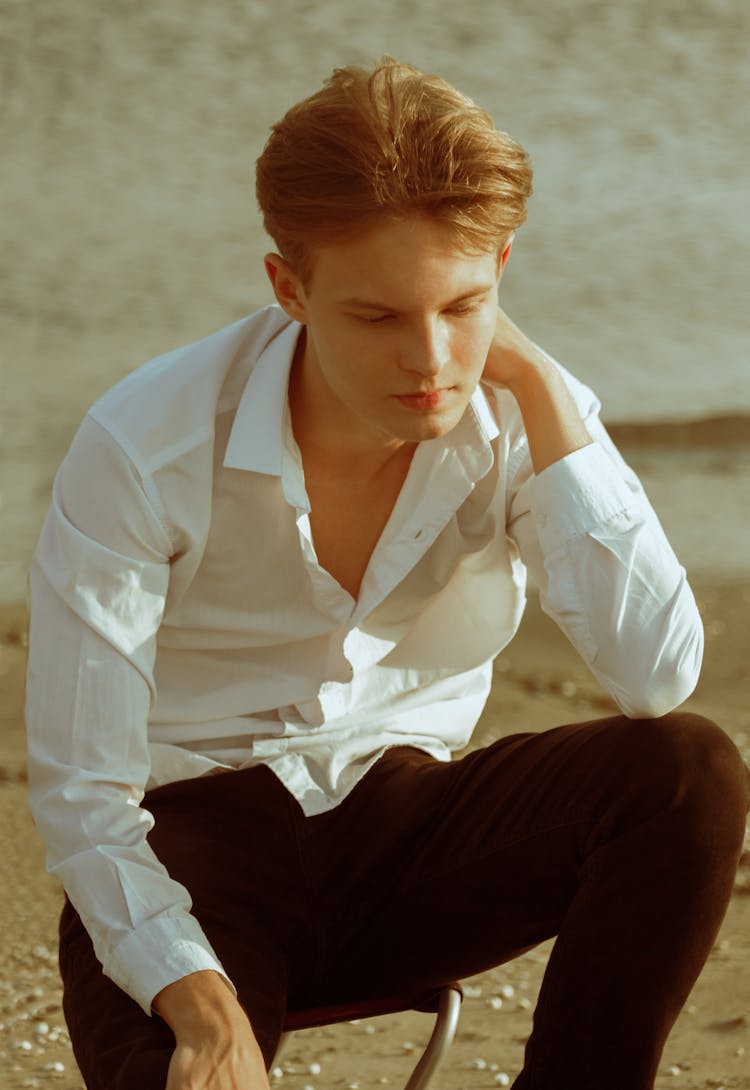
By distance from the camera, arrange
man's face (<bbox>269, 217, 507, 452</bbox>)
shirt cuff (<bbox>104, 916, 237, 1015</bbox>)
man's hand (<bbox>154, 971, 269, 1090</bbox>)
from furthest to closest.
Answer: man's face (<bbox>269, 217, 507, 452</bbox>), shirt cuff (<bbox>104, 916, 237, 1015</bbox>), man's hand (<bbox>154, 971, 269, 1090</bbox>)

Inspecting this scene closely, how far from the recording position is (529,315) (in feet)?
42.4

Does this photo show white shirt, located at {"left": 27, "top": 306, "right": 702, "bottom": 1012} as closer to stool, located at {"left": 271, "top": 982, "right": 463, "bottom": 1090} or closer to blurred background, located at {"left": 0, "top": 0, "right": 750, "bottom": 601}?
stool, located at {"left": 271, "top": 982, "right": 463, "bottom": 1090}

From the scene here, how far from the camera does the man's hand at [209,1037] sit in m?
2.18

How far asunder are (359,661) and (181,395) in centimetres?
50

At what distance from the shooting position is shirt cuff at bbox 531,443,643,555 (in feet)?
8.64

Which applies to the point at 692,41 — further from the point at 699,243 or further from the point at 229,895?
the point at 229,895

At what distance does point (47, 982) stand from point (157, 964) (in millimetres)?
2025

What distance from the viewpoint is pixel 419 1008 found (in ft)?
8.43

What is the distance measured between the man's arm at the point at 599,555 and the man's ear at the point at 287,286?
33cm

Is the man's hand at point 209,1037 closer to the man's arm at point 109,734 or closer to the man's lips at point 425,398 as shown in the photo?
the man's arm at point 109,734

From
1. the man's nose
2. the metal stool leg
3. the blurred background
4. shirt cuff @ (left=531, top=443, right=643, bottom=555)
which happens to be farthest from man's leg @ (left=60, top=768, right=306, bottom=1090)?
the blurred background

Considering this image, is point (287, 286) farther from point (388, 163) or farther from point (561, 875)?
point (561, 875)

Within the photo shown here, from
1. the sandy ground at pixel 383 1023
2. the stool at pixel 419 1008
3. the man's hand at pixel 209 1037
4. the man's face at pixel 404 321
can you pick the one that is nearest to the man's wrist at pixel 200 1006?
the man's hand at pixel 209 1037

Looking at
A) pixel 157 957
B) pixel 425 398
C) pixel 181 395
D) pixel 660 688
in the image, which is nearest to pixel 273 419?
pixel 181 395
